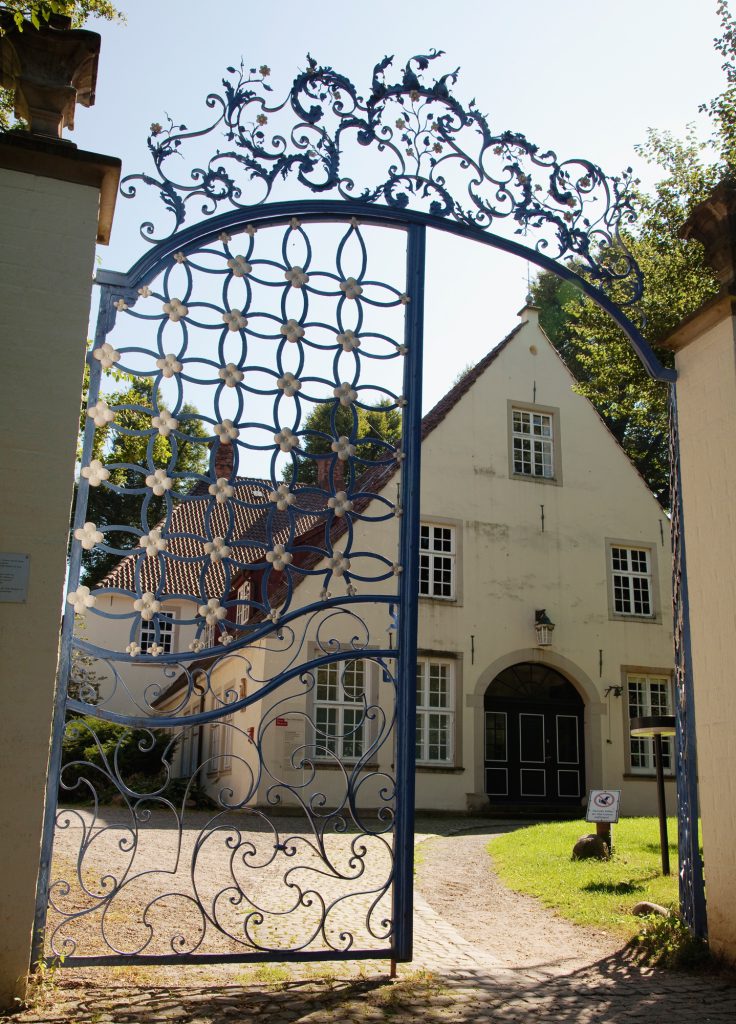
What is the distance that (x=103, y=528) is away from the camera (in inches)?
186

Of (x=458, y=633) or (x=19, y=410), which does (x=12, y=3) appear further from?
(x=458, y=633)

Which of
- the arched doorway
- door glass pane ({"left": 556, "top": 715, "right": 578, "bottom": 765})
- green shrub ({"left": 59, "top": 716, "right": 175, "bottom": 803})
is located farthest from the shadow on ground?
door glass pane ({"left": 556, "top": 715, "right": 578, "bottom": 765})

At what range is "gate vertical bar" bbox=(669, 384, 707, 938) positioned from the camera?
546 cm

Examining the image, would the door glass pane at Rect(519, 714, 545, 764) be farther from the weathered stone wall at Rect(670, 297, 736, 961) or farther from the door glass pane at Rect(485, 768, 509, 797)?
the weathered stone wall at Rect(670, 297, 736, 961)

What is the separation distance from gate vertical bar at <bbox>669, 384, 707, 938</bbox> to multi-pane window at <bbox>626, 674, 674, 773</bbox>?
1462 cm

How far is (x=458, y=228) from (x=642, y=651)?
16254 millimetres

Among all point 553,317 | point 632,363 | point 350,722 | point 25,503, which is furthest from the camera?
point 553,317

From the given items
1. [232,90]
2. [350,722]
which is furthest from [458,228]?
[350,722]

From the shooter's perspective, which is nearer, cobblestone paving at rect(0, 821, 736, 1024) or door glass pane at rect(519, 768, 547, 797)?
cobblestone paving at rect(0, 821, 736, 1024)

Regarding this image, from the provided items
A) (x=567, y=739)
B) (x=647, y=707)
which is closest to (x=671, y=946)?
(x=567, y=739)

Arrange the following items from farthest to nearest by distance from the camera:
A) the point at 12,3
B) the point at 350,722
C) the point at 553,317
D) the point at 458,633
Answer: the point at 553,317 < the point at 458,633 < the point at 350,722 < the point at 12,3

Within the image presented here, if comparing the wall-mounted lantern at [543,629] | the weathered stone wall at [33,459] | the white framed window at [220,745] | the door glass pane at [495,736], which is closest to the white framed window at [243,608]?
the white framed window at [220,745]

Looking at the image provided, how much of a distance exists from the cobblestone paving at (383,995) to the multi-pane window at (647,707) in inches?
603

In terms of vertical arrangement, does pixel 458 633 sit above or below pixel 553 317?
below
